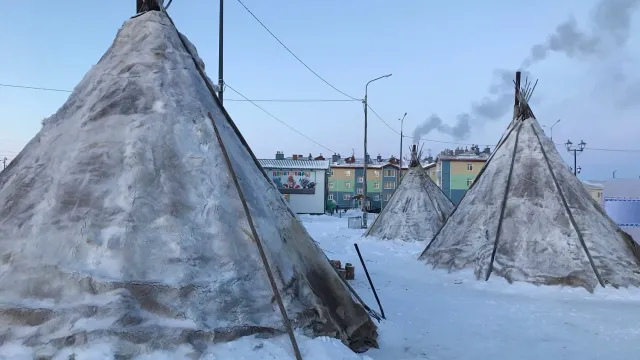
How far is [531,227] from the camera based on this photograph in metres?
10.9

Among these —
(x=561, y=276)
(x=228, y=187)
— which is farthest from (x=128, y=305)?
(x=561, y=276)

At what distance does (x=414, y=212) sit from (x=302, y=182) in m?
31.6

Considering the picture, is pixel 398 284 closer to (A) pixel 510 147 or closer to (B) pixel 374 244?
(A) pixel 510 147

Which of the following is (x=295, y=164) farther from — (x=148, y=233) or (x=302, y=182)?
(x=148, y=233)

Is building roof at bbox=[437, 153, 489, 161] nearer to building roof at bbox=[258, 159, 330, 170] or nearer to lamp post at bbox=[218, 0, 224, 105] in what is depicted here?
building roof at bbox=[258, 159, 330, 170]

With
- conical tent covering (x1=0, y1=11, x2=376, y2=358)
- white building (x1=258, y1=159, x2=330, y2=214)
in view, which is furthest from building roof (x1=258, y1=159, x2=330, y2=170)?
conical tent covering (x1=0, y1=11, x2=376, y2=358)

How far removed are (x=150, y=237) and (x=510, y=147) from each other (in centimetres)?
1036

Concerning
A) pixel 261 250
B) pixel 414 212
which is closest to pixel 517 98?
pixel 414 212

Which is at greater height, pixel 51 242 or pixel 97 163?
pixel 97 163

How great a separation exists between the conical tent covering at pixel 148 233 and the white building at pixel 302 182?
41.0m

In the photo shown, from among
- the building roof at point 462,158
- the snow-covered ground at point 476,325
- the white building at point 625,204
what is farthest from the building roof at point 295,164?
the snow-covered ground at point 476,325

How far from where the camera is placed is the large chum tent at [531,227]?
396 inches

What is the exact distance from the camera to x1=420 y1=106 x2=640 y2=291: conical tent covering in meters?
10.0

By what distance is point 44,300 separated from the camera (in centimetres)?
447
